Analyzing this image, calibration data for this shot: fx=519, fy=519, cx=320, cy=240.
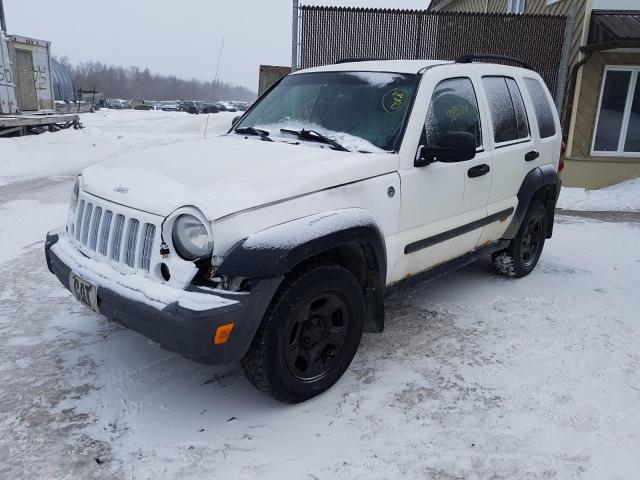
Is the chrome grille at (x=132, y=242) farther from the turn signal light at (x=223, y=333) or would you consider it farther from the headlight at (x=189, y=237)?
the turn signal light at (x=223, y=333)

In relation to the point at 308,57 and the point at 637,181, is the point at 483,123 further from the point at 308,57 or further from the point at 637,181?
the point at 637,181

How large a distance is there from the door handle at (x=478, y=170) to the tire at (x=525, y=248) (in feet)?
3.65

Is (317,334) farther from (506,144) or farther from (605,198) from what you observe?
(605,198)

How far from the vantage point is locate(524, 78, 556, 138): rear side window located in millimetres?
4824

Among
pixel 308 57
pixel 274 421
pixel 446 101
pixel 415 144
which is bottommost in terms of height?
pixel 274 421

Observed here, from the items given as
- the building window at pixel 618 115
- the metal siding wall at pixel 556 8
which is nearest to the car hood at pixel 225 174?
the metal siding wall at pixel 556 8

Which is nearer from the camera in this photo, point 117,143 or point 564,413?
point 564,413

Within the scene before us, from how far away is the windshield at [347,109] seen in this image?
11.2 feet

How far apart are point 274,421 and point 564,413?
5.37 ft

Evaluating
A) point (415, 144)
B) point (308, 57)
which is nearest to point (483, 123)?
point (415, 144)

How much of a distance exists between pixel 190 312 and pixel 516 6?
14.9 meters

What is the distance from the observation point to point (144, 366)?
3.35 metres

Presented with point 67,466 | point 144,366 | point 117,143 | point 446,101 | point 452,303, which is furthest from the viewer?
point 117,143

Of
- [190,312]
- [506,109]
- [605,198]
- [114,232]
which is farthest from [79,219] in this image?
[605,198]
